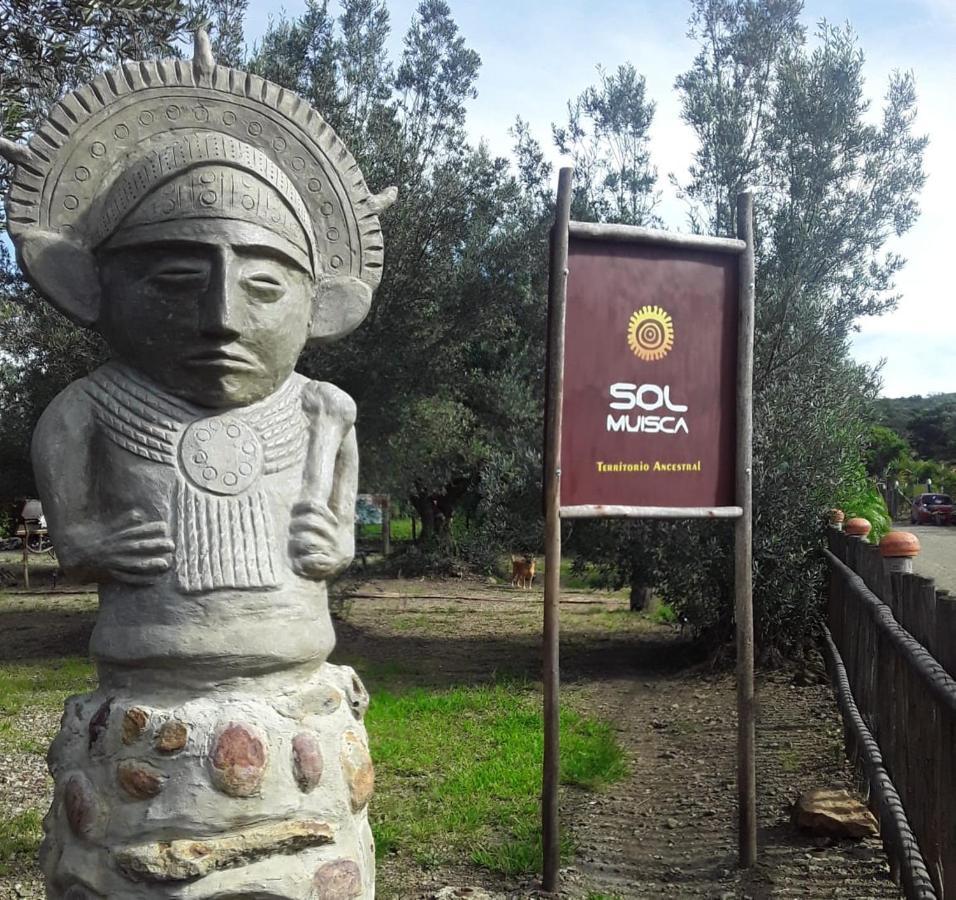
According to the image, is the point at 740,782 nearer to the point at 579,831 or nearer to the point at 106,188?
the point at 579,831

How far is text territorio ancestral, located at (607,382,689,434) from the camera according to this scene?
4375mm

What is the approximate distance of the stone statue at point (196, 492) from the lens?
275 cm

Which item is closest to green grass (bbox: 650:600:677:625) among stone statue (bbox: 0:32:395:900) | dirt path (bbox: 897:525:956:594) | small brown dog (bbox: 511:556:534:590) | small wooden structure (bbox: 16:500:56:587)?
dirt path (bbox: 897:525:956:594)

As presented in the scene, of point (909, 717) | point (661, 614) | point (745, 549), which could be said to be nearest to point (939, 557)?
point (661, 614)

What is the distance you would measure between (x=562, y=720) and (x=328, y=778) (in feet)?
14.8

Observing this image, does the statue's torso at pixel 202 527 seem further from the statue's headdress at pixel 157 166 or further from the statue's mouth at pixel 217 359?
A: the statue's headdress at pixel 157 166

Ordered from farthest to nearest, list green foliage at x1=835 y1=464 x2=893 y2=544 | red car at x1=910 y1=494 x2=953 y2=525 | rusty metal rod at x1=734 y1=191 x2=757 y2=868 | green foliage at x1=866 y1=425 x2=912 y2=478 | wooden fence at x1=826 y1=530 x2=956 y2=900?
green foliage at x1=866 y1=425 x2=912 y2=478 < red car at x1=910 y1=494 x2=953 y2=525 < green foliage at x1=835 y1=464 x2=893 y2=544 < rusty metal rod at x1=734 y1=191 x2=757 y2=868 < wooden fence at x1=826 y1=530 x2=956 y2=900

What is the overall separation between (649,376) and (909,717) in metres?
1.79

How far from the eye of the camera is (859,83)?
8.62 meters

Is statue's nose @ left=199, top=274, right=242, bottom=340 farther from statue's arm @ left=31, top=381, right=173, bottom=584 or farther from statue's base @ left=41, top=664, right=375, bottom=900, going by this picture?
statue's base @ left=41, top=664, right=375, bottom=900

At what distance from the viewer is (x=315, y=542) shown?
305 centimetres

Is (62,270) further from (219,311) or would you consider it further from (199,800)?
(199,800)

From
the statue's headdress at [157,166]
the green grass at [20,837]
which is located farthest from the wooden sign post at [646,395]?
the green grass at [20,837]

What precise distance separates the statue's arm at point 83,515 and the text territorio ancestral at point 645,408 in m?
2.21
